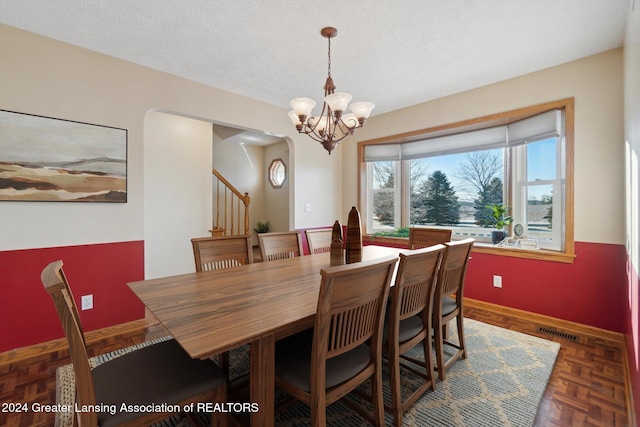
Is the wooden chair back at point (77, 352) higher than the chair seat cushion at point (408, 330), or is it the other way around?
the wooden chair back at point (77, 352)

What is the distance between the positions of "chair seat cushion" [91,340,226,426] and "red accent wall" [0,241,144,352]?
1521 mm

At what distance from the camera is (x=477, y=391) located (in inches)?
69.3

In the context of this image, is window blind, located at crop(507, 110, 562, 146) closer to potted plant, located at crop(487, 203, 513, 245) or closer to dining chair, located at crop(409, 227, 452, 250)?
potted plant, located at crop(487, 203, 513, 245)

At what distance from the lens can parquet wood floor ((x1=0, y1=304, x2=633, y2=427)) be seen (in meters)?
1.55

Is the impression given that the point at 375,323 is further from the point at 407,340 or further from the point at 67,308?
the point at 67,308

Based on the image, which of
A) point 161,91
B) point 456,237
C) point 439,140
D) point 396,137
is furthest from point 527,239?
point 161,91

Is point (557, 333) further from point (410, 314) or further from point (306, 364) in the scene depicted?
point (306, 364)

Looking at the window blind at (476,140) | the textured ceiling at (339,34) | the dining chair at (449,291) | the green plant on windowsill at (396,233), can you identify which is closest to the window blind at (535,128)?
the window blind at (476,140)

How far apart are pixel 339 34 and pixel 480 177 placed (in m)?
2.50

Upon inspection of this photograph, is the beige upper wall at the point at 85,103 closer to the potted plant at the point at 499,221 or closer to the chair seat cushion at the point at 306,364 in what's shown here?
A: the chair seat cushion at the point at 306,364

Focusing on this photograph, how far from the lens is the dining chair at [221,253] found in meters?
1.94

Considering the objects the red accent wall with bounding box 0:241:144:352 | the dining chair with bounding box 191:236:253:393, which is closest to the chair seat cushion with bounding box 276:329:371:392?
the dining chair with bounding box 191:236:253:393

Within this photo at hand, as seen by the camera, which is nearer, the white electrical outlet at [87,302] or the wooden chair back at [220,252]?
the wooden chair back at [220,252]

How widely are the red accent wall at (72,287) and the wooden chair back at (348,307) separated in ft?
7.53
